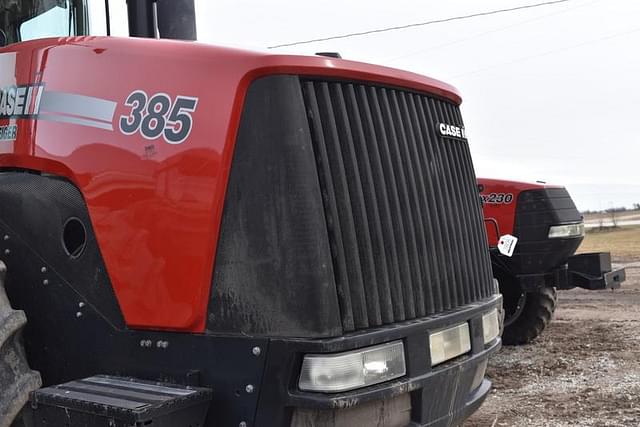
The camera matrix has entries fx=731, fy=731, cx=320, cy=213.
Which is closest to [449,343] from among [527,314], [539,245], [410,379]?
[410,379]

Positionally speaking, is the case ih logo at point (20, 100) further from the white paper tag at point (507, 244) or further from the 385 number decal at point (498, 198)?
the 385 number decal at point (498, 198)

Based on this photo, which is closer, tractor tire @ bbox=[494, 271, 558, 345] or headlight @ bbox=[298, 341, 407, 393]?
headlight @ bbox=[298, 341, 407, 393]

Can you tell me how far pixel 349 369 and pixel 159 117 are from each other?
41.4 inches

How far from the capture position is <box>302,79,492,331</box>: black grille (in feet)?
8.12

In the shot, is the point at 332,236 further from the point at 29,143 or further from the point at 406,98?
the point at 29,143

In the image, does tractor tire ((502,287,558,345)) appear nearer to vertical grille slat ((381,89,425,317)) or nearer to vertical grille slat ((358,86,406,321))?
vertical grille slat ((381,89,425,317))

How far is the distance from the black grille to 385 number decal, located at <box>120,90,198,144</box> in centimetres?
41

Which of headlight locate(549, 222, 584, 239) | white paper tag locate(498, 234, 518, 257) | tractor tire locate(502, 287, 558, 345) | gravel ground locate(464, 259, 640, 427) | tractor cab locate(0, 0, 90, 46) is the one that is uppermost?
tractor cab locate(0, 0, 90, 46)

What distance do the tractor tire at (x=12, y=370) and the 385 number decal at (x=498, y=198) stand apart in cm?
572

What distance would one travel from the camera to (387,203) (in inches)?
104

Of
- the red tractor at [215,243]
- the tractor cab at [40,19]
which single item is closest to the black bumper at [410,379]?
the red tractor at [215,243]

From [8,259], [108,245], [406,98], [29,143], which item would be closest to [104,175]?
[108,245]

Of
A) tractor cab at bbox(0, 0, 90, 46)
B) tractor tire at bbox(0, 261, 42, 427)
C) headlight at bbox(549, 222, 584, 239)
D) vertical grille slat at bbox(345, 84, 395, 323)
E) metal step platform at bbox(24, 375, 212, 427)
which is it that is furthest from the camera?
headlight at bbox(549, 222, 584, 239)

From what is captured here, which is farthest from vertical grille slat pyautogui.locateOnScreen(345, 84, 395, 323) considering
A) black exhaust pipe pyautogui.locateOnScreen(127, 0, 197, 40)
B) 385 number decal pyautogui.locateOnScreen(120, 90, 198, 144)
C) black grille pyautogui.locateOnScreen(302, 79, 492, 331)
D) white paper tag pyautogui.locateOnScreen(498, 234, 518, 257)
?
white paper tag pyautogui.locateOnScreen(498, 234, 518, 257)
